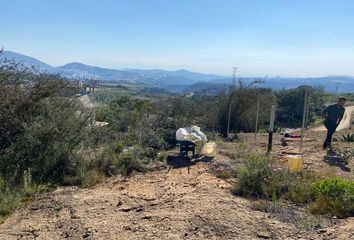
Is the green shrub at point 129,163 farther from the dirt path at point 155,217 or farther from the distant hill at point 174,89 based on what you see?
the distant hill at point 174,89

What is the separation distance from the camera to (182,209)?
505 cm

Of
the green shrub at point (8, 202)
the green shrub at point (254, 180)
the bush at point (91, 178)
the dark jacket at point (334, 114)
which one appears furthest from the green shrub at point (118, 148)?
the dark jacket at point (334, 114)

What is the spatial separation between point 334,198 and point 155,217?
2.24 meters

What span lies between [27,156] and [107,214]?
248 centimetres

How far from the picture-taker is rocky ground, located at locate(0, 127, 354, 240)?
174 inches

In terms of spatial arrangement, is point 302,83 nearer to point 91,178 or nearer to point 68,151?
point 68,151

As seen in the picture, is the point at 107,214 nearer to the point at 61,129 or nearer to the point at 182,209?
the point at 182,209

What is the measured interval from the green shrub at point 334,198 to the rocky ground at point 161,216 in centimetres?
18

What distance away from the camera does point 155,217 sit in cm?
484

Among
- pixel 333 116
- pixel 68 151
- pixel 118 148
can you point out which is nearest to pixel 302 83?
pixel 333 116

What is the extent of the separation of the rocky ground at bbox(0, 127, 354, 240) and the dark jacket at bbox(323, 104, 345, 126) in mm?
4721

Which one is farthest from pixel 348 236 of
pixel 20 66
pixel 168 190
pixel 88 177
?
pixel 20 66

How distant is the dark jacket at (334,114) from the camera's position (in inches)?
394

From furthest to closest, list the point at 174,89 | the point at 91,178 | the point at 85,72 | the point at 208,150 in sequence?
the point at 174,89 < the point at 85,72 < the point at 208,150 < the point at 91,178
